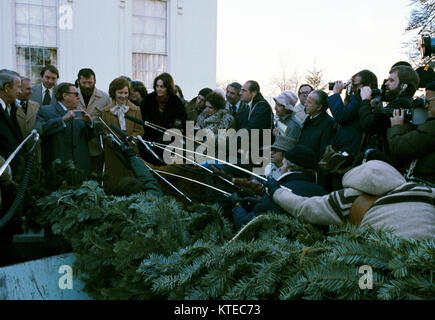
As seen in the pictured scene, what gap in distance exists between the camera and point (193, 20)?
1261cm

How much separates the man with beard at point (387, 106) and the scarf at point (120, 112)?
284cm

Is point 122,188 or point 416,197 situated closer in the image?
point 416,197

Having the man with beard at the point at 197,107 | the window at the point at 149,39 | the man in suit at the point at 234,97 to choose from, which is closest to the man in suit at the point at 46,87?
the man with beard at the point at 197,107

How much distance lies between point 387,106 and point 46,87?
4.96 meters

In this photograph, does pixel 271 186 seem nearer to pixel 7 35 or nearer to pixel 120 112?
pixel 120 112

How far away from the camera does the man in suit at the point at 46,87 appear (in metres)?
6.95

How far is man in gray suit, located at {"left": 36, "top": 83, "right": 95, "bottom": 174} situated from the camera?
5.29 m

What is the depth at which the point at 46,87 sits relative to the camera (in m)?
7.07

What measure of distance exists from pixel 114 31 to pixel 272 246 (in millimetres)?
11047

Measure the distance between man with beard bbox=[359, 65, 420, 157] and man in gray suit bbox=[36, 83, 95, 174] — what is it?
296 centimetres

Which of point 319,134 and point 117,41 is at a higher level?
point 117,41

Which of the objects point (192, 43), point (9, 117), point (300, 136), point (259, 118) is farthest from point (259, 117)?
point (192, 43)
